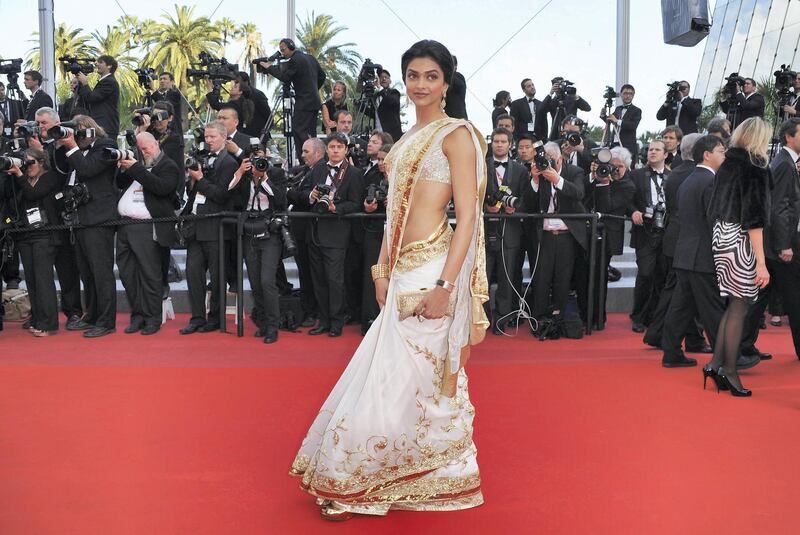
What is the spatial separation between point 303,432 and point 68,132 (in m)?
3.87

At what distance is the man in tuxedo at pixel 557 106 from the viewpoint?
1105 cm

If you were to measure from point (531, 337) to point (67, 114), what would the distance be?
6003mm

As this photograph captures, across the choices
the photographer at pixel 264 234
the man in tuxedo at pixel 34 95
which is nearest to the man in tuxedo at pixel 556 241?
the photographer at pixel 264 234

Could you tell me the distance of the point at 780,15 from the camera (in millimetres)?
28328

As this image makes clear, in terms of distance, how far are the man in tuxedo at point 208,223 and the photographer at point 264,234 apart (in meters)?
0.17

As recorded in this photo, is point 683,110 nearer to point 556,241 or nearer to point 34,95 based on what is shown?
point 556,241

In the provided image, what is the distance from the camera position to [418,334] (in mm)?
3088

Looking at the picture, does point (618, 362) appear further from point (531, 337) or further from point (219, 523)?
point (219, 523)

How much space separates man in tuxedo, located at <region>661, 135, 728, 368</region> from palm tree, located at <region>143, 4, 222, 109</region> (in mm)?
32329

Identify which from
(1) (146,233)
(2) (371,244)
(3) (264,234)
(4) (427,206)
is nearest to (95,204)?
(1) (146,233)

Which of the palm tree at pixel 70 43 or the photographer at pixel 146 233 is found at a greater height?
the palm tree at pixel 70 43

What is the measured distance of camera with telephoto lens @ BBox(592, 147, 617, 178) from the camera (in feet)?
24.3

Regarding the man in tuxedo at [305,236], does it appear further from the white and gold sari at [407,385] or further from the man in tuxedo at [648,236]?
the white and gold sari at [407,385]

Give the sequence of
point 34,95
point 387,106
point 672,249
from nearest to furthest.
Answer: point 672,249 → point 34,95 → point 387,106
